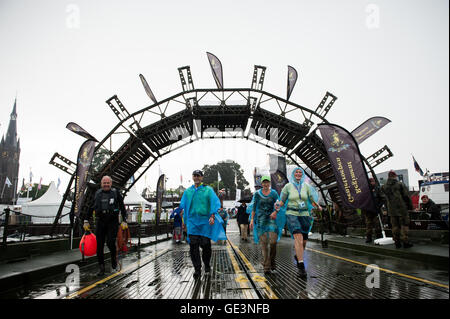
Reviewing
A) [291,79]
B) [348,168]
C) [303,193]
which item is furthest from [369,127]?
[303,193]

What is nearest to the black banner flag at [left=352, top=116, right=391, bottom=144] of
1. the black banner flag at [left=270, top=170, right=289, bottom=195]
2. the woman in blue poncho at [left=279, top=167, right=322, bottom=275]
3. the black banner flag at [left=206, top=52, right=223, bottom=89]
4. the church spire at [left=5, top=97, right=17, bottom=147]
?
the black banner flag at [left=270, top=170, right=289, bottom=195]

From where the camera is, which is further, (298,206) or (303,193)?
(303,193)

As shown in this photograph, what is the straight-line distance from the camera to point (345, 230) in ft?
45.3

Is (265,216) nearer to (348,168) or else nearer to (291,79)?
(348,168)

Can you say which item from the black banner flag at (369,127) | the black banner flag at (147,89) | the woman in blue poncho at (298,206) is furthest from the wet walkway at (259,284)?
the black banner flag at (147,89)

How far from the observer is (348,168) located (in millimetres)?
10609

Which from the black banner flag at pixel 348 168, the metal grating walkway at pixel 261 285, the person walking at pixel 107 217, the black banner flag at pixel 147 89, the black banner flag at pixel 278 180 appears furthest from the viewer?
the black banner flag at pixel 278 180

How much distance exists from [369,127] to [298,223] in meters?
11.0

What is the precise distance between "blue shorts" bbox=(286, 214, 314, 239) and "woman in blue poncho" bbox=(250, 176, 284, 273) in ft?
0.94

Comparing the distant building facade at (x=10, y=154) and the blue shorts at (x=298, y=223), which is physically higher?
the distant building facade at (x=10, y=154)

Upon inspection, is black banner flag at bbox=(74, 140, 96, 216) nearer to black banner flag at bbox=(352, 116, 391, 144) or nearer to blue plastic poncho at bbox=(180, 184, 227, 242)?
blue plastic poncho at bbox=(180, 184, 227, 242)

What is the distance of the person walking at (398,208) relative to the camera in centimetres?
775

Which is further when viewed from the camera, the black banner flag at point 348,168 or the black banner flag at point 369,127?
the black banner flag at point 369,127

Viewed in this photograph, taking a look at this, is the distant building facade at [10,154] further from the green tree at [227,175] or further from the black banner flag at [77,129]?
the black banner flag at [77,129]
